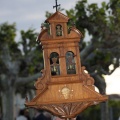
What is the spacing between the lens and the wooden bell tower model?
7.67 m

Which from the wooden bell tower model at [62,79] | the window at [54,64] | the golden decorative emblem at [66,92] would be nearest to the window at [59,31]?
the wooden bell tower model at [62,79]

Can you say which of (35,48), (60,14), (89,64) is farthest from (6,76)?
(60,14)

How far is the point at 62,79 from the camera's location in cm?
778

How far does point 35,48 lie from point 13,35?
1314 millimetres

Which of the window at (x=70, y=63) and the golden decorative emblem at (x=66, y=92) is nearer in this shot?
the golden decorative emblem at (x=66, y=92)

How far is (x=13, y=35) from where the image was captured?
26.5 meters

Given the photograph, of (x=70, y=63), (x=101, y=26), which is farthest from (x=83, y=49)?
(x=70, y=63)

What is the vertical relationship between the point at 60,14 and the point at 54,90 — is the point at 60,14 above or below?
above

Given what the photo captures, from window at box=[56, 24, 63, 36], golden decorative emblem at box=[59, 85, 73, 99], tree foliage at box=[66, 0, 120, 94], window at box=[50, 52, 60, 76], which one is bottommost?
golden decorative emblem at box=[59, 85, 73, 99]

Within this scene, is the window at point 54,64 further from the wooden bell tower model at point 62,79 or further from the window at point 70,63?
the window at point 70,63

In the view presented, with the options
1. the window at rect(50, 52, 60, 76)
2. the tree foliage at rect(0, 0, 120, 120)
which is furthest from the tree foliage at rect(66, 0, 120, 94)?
the window at rect(50, 52, 60, 76)

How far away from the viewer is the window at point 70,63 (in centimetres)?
789

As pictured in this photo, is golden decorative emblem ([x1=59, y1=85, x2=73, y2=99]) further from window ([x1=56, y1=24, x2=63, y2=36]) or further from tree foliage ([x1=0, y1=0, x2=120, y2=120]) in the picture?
tree foliage ([x1=0, y1=0, x2=120, y2=120])

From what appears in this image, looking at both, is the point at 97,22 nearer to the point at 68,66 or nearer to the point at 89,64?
the point at 89,64
